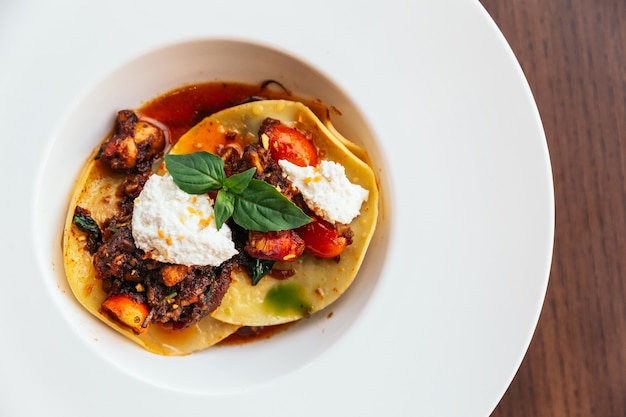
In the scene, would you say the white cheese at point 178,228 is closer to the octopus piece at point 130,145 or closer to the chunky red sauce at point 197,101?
the octopus piece at point 130,145

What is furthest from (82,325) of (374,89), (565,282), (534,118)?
(565,282)

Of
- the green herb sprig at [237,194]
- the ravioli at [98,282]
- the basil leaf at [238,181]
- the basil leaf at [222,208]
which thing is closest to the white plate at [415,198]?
the ravioli at [98,282]

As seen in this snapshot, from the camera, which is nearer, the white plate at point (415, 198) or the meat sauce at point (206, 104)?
the white plate at point (415, 198)

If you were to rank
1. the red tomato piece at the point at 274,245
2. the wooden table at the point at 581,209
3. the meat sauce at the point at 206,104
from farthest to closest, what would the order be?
the wooden table at the point at 581,209, the meat sauce at the point at 206,104, the red tomato piece at the point at 274,245

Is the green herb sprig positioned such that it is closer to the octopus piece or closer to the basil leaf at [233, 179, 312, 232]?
the basil leaf at [233, 179, 312, 232]

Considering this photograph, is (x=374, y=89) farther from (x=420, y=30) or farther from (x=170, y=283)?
(x=170, y=283)

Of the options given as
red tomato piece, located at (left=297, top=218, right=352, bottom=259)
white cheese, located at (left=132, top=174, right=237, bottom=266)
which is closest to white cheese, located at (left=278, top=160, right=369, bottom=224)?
red tomato piece, located at (left=297, top=218, right=352, bottom=259)

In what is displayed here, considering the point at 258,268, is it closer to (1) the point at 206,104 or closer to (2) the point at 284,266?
(2) the point at 284,266
